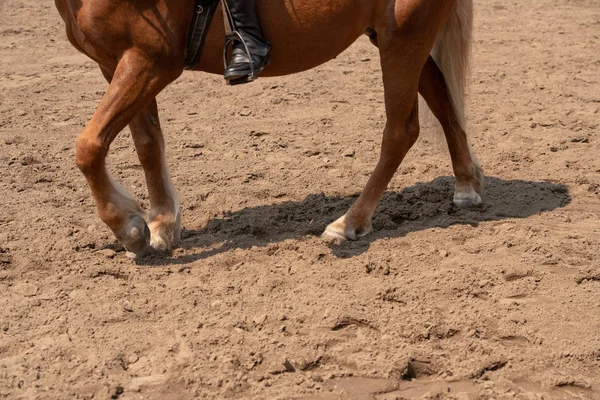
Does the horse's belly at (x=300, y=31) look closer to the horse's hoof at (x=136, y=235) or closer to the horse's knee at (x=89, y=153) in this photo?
the horse's knee at (x=89, y=153)

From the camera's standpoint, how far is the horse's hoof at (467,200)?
19.3ft

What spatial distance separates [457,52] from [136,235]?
2475 mm

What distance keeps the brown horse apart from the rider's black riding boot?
0.11 m

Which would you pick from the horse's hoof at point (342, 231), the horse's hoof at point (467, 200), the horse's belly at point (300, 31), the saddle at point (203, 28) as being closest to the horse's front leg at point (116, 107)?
the saddle at point (203, 28)

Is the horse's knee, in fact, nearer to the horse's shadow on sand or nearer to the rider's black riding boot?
the horse's shadow on sand

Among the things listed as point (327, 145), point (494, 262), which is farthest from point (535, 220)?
point (327, 145)

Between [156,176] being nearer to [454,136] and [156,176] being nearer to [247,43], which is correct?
[247,43]

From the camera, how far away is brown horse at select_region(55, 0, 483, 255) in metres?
4.60

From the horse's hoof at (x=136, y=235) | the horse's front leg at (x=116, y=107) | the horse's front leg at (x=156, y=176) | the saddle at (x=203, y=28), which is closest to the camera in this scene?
the horse's front leg at (x=116, y=107)

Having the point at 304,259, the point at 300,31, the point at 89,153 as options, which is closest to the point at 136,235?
the point at 89,153

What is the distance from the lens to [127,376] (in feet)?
12.6

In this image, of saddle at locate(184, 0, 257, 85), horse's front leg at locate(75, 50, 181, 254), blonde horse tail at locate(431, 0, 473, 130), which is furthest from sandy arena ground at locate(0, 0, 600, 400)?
saddle at locate(184, 0, 257, 85)

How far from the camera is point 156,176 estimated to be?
533cm

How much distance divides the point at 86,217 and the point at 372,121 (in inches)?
112
